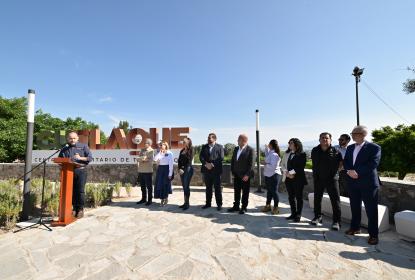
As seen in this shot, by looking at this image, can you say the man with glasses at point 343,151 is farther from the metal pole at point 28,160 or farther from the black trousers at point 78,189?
the metal pole at point 28,160

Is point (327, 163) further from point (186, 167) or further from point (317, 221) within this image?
point (186, 167)

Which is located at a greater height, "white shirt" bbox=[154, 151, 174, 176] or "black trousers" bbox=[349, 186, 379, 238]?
"white shirt" bbox=[154, 151, 174, 176]

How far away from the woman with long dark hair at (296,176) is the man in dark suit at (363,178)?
87 centimetres

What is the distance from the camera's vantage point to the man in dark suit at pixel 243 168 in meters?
5.36

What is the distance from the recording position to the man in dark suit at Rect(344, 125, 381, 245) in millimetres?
3715

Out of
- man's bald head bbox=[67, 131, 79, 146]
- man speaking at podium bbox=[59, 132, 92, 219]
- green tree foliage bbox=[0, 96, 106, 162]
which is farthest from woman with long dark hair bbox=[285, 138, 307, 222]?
green tree foliage bbox=[0, 96, 106, 162]

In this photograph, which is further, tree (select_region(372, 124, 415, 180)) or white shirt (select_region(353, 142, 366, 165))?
tree (select_region(372, 124, 415, 180))

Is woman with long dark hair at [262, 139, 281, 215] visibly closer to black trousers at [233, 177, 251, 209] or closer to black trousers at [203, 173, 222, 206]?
black trousers at [233, 177, 251, 209]

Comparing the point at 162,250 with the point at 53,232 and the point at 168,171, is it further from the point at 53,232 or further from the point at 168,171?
the point at 168,171

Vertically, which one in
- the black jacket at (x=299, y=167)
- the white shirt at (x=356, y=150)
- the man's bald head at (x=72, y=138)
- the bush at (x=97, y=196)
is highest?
the man's bald head at (x=72, y=138)

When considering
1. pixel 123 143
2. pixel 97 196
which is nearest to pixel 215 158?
pixel 97 196

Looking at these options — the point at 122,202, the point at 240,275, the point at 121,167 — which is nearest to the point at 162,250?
the point at 240,275

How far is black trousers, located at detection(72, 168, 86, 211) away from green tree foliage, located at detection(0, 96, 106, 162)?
9.29 m

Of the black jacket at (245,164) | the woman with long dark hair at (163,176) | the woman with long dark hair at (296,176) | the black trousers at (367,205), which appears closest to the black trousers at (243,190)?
the black jacket at (245,164)
